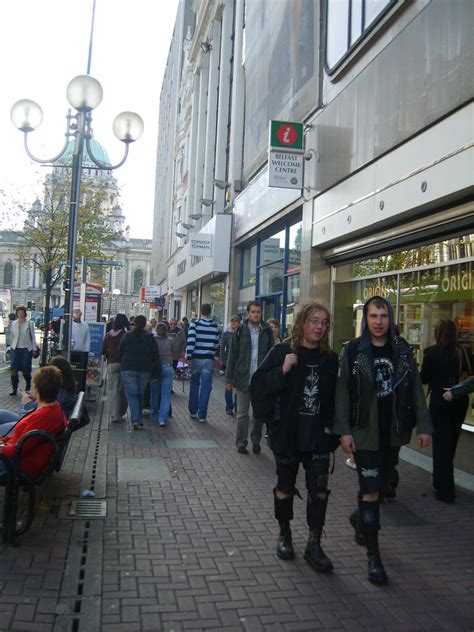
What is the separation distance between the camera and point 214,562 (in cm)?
411

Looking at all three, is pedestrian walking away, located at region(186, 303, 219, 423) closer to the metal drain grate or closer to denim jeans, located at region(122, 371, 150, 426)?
A: denim jeans, located at region(122, 371, 150, 426)

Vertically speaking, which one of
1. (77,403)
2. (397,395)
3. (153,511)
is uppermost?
(397,395)

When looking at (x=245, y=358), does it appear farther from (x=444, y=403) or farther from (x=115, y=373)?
(x=115, y=373)

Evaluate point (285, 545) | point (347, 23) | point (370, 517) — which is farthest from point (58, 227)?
point (370, 517)

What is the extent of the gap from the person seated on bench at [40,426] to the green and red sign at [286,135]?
7507 millimetres

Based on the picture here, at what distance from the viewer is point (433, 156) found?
22.5 ft

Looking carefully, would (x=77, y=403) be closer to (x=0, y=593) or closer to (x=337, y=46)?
(x=0, y=593)

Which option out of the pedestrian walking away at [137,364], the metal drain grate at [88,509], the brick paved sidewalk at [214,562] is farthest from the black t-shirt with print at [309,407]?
the pedestrian walking away at [137,364]

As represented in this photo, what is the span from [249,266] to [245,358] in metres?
10.8

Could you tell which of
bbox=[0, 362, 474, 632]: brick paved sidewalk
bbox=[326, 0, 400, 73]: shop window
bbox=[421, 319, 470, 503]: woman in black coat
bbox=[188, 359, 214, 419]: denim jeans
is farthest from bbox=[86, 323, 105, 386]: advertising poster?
bbox=[421, 319, 470, 503]: woman in black coat

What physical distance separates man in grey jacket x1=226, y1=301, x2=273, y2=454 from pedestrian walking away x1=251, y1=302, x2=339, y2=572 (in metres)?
3.48

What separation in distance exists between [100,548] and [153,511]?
93 cm

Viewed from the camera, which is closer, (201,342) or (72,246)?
(72,246)

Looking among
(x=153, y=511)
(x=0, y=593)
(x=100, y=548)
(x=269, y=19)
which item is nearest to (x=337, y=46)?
(x=269, y=19)
